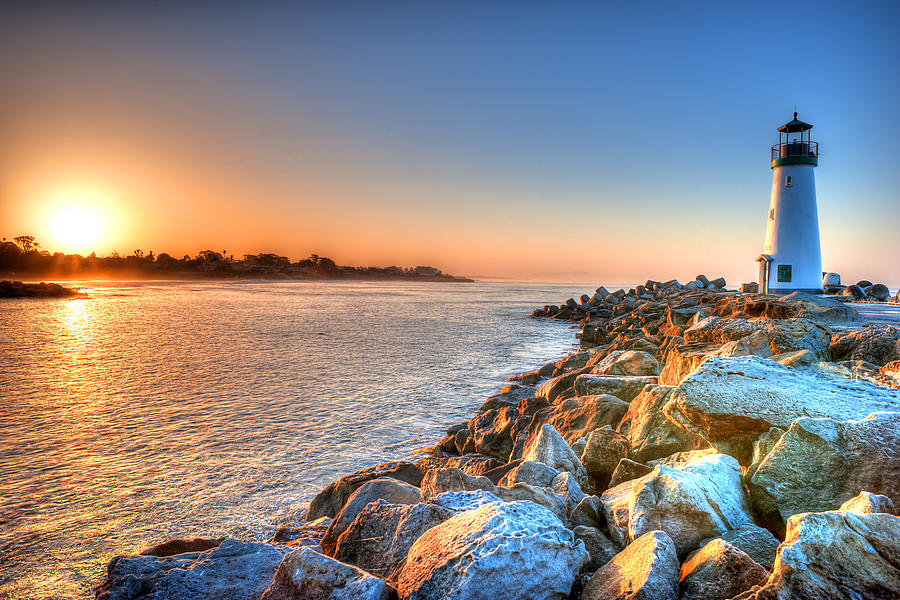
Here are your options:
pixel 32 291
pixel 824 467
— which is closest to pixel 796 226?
pixel 824 467

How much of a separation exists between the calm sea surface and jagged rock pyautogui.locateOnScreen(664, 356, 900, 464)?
3811mm

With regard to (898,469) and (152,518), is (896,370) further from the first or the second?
(152,518)

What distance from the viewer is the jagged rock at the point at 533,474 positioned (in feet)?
10.8

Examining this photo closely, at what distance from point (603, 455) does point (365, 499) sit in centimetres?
200

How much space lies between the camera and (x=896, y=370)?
3930 millimetres

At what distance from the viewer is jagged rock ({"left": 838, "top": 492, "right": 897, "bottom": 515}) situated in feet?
7.02

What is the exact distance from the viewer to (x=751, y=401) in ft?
10.8

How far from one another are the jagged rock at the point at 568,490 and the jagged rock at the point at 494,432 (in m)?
2.16

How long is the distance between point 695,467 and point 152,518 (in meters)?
4.81

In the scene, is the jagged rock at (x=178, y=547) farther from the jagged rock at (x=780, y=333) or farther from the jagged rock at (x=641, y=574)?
the jagged rock at (x=780, y=333)

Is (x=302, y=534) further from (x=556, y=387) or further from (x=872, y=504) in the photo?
(x=556, y=387)

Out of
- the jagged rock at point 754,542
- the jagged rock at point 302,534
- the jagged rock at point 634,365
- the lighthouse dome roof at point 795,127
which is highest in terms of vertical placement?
the lighthouse dome roof at point 795,127

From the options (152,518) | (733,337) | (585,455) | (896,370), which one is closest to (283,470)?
(152,518)

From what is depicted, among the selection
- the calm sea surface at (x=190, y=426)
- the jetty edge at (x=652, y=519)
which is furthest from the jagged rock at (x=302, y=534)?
the calm sea surface at (x=190, y=426)
